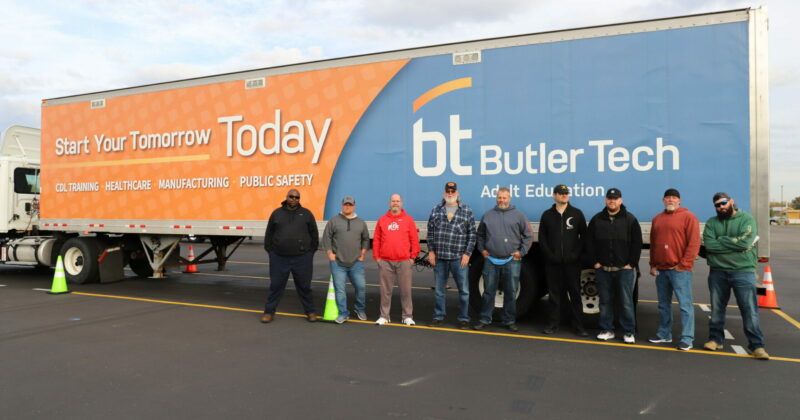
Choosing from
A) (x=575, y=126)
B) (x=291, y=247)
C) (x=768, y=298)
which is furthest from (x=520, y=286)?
Result: (x=768, y=298)

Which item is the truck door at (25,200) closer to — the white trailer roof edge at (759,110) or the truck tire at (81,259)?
the truck tire at (81,259)

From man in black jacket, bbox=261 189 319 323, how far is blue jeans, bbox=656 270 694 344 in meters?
4.51

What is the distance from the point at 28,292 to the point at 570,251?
32.7 feet

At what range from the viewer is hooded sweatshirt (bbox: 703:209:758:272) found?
5.50m

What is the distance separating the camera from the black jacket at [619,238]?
6.05 meters

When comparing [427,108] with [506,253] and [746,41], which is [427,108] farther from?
[746,41]

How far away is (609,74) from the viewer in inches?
257

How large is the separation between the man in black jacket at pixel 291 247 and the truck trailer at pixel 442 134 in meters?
0.71

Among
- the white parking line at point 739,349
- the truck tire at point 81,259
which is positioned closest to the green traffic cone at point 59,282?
the truck tire at point 81,259

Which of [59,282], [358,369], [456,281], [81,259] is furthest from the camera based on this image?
[81,259]

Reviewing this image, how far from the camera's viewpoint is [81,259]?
36.5 feet

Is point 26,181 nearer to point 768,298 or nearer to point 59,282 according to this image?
point 59,282

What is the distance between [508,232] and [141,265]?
9448 millimetres

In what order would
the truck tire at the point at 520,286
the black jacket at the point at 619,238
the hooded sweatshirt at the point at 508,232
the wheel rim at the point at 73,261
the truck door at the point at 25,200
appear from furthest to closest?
the truck door at the point at 25,200 → the wheel rim at the point at 73,261 → the truck tire at the point at 520,286 → the hooded sweatshirt at the point at 508,232 → the black jacket at the point at 619,238
